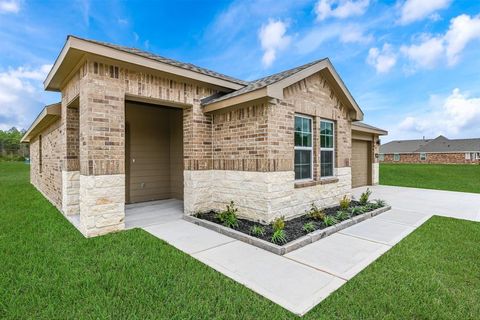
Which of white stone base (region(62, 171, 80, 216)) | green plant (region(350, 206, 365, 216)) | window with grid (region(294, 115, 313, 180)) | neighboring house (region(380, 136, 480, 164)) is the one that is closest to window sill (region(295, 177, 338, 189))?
window with grid (region(294, 115, 313, 180))

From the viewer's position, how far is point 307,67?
617 centimetres

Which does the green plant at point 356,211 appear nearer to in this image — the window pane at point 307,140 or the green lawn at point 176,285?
the green lawn at point 176,285

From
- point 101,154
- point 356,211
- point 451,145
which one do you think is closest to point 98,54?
point 101,154

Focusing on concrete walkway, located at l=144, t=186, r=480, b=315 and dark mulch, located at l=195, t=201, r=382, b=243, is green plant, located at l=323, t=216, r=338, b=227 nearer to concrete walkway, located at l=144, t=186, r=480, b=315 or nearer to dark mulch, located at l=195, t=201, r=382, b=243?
dark mulch, located at l=195, t=201, r=382, b=243

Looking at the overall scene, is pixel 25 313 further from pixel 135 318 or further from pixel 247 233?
pixel 247 233

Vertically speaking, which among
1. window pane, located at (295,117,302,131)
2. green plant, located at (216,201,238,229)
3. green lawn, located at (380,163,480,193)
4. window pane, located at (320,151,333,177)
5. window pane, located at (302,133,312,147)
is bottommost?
green lawn, located at (380,163,480,193)

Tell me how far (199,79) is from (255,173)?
279cm

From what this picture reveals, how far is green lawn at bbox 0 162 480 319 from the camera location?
2.55 metres

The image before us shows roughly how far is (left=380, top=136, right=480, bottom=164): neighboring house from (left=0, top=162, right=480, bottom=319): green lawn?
161 feet

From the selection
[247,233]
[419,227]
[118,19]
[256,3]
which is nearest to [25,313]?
[247,233]

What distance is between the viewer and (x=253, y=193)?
5770 mm

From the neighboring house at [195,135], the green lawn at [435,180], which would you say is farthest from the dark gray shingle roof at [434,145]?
the neighboring house at [195,135]

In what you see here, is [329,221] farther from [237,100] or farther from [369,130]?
[369,130]

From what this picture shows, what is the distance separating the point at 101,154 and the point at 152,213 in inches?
100
